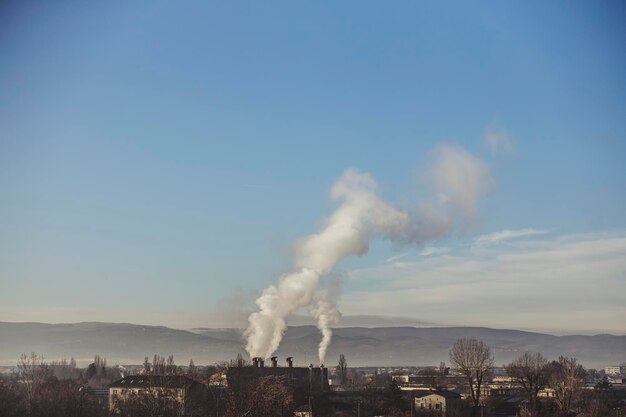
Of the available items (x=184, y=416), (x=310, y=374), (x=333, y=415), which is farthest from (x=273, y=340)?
(x=184, y=416)

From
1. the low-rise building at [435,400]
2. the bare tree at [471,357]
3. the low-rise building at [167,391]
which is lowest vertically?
the low-rise building at [435,400]

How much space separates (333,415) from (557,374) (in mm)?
34692

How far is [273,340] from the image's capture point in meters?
70.6

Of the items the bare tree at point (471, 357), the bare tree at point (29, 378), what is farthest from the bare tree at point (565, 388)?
the bare tree at point (29, 378)

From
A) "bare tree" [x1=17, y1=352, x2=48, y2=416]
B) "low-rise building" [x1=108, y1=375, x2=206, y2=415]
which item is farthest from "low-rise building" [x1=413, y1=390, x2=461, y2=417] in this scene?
"bare tree" [x1=17, y1=352, x2=48, y2=416]

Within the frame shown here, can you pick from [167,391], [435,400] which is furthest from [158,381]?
[435,400]

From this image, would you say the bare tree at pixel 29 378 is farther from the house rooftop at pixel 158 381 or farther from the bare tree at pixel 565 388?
the bare tree at pixel 565 388

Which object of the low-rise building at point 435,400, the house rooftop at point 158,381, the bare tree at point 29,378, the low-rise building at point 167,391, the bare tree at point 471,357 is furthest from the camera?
the bare tree at point 471,357

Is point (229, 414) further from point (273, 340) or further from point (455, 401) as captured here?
point (273, 340)

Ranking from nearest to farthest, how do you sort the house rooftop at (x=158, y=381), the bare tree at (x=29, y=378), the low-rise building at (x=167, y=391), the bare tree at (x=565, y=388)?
the low-rise building at (x=167, y=391)
the bare tree at (x=29, y=378)
the house rooftop at (x=158, y=381)
the bare tree at (x=565, y=388)

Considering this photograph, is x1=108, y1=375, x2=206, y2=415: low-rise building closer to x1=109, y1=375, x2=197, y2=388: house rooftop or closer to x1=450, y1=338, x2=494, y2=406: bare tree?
x1=109, y1=375, x2=197, y2=388: house rooftop

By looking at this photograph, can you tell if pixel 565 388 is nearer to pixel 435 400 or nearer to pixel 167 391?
pixel 435 400

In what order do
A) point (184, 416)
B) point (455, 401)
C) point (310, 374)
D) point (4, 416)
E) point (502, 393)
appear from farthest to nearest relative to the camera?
1. point (502, 393)
2. point (310, 374)
3. point (455, 401)
4. point (184, 416)
5. point (4, 416)

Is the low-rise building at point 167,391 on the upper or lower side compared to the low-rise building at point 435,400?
upper
